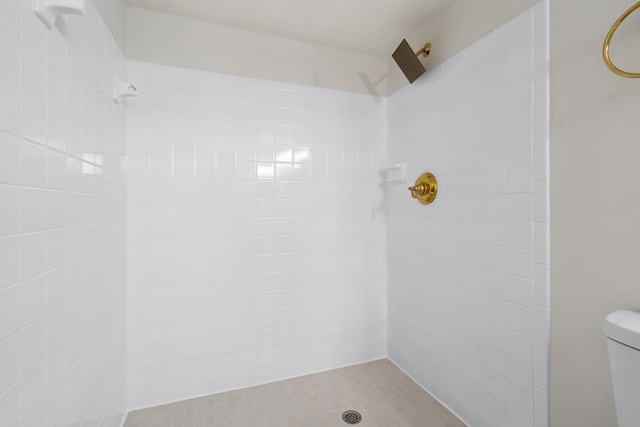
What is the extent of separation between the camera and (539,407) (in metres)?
1.12

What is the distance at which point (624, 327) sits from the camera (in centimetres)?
76

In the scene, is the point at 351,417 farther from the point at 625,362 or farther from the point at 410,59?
the point at 410,59

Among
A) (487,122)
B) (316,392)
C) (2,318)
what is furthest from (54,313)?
(487,122)

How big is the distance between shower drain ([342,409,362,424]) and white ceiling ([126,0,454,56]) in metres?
2.15

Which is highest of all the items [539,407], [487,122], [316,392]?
[487,122]

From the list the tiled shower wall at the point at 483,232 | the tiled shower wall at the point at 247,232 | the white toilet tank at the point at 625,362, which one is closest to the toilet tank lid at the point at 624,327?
the white toilet tank at the point at 625,362

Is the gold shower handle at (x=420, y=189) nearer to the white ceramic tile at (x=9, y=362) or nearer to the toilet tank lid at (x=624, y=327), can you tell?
the toilet tank lid at (x=624, y=327)

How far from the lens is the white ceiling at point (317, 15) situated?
152 cm

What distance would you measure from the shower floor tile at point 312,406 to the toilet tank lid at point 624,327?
38.8 inches

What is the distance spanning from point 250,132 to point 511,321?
1.64 metres

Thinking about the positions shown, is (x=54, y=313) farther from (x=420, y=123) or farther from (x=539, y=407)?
(x=420, y=123)

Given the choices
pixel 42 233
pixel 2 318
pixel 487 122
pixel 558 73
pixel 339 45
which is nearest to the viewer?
pixel 2 318

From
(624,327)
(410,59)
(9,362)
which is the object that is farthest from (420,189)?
(9,362)

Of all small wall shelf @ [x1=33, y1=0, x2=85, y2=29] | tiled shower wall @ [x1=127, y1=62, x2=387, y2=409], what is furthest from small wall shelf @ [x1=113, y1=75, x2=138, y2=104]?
small wall shelf @ [x1=33, y1=0, x2=85, y2=29]
